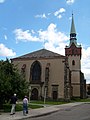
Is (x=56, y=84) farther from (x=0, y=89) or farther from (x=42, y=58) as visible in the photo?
(x=0, y=89)

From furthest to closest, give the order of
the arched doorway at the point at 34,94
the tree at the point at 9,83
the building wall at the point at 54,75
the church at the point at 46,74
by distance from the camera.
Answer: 1. the arched doorway at the point at 34,94
2. the building wall at the point at 54,75
3. the church at the point at 46,74
4. the tree at the point at 9,83

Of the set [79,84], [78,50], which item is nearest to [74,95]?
[79,84]

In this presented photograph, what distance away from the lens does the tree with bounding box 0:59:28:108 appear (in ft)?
78.2

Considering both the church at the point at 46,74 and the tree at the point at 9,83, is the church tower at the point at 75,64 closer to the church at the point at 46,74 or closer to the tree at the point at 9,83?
the church at the point at 46,74

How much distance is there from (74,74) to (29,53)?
74.4 feet

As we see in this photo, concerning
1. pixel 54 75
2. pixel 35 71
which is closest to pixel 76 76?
pixel 35 71

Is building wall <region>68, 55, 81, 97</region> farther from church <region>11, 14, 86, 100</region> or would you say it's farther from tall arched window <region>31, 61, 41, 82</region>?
tall arched window <region>31, 61, 41, 82</region>

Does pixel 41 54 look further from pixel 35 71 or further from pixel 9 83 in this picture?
pixel 9 83

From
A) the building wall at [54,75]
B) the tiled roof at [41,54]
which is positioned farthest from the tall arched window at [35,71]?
the tiled roof at [41,54]

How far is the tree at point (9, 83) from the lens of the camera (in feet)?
78.2

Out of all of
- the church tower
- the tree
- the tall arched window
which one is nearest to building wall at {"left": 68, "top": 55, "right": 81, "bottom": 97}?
the church tower

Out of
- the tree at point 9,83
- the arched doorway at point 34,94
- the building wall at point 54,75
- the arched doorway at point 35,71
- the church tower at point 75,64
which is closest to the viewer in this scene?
the tree at point 9,83

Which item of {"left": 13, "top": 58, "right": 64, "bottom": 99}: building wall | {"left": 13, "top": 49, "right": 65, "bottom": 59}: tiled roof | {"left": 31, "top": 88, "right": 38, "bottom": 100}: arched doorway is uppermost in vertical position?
{"left": 13, "top": 49, "right": 65, "bottom": 59}: tiled roof

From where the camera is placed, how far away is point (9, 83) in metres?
24.2
